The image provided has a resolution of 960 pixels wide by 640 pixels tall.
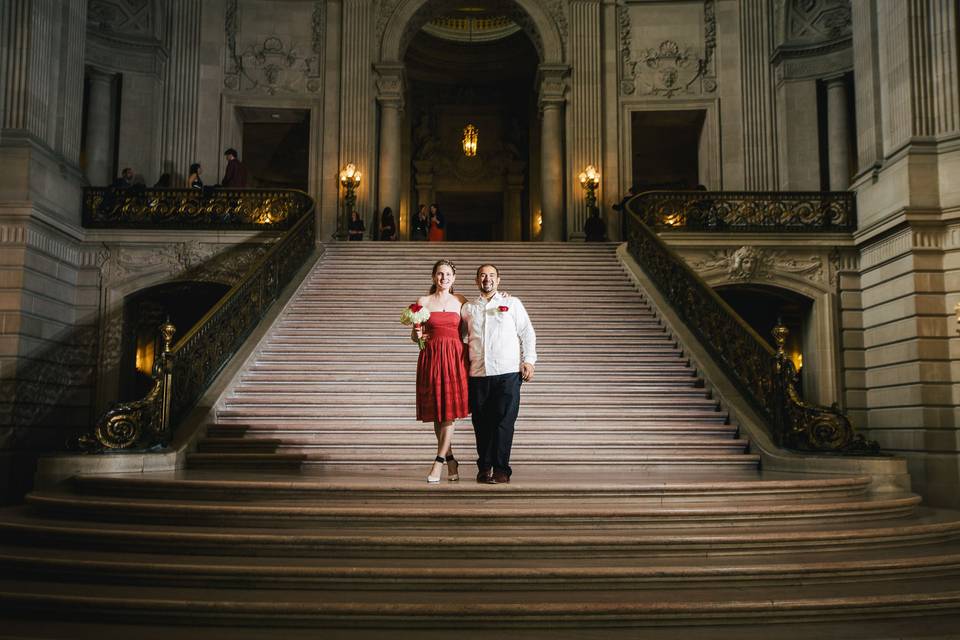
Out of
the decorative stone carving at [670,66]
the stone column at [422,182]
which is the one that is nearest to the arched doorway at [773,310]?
the decorative stone carving at [670,66]

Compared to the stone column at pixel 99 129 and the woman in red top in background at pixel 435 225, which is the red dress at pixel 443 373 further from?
the stone column at pixel 99 129

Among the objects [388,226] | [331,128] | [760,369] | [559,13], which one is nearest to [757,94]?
[559,13]

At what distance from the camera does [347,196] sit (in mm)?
17828

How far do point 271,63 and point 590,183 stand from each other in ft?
27.2

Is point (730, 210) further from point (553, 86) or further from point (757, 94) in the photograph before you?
point (553, 86)

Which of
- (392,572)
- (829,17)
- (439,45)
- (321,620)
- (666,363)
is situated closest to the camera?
(321,620)

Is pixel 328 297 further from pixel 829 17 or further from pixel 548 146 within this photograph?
pixel 829 17

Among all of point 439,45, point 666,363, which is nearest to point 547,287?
point 666,363

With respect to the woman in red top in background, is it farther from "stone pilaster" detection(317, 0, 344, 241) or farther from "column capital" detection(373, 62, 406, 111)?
"column capital" detection(373, 62, 406, 111)

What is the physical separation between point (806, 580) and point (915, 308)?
8.82 m

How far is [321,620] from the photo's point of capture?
13.5 feet

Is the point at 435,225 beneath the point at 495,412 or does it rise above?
above

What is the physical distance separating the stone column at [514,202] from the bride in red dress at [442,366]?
724 inches

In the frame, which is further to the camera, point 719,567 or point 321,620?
point 719,567
